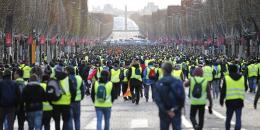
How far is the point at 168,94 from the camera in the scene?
1275 centimetres

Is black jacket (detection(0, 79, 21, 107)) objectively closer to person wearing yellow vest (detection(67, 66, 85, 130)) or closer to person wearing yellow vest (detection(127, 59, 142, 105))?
person wearing yellow vest (detection(67, 66, 85, 130))

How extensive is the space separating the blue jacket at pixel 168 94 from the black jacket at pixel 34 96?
3216mm

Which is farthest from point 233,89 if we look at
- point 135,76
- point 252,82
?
point 252,82

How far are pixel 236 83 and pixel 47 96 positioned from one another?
13.4 ft

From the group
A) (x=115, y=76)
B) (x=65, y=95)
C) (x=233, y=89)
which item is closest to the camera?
(x=65, y=95)

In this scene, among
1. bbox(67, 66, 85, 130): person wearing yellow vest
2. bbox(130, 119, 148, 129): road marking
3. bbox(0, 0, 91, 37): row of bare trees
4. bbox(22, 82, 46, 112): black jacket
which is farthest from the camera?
bbox(0, 0, 91, 37): row of bare trees

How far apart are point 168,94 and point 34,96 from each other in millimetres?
3535

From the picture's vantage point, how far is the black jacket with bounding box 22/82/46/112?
15.0m

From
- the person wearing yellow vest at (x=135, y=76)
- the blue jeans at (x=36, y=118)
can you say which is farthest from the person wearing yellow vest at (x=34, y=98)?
the person wearing yellow vest at (x=135, y=76)

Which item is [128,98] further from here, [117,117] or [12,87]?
[12,87]

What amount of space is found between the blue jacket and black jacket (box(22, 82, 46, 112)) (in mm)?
3216

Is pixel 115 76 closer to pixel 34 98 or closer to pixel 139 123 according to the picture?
pixel 139 123

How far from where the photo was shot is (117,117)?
22625 millimetres

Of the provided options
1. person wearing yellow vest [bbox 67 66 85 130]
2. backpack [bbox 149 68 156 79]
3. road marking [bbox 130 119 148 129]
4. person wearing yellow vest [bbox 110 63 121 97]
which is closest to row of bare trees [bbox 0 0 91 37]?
person wearing yellow vest [bbox 110 63 121 97]
